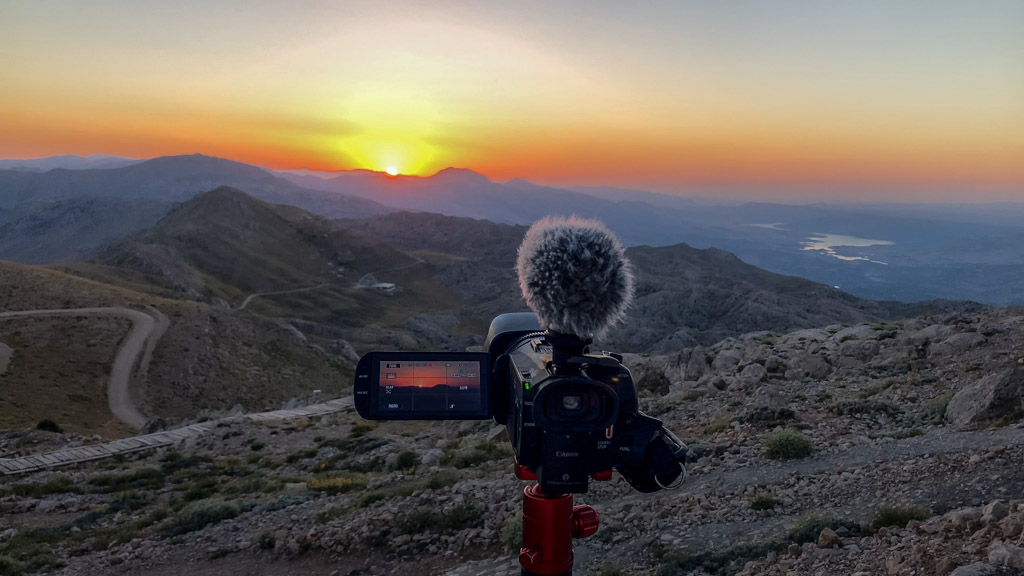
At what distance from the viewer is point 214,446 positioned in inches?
715

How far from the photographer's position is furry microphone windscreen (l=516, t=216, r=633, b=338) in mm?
2617

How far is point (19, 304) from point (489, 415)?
52.7 m

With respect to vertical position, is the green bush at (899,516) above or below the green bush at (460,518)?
above

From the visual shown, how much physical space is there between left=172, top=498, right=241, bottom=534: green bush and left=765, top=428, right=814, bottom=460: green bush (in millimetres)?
9528

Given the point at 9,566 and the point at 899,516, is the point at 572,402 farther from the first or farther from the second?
the point at 9,566

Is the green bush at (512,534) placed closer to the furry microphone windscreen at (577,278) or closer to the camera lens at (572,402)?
the furry microphone windscreen at (577,278)

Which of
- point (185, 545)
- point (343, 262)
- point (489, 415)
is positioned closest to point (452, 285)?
point (343, 262)

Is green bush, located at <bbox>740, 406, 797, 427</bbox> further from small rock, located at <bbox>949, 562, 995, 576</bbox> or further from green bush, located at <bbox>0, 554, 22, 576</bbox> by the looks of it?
green bush, located at <bbox>0, 554, 22, 576</bbox>

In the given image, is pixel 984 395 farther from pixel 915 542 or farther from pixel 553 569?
pixel 553 569

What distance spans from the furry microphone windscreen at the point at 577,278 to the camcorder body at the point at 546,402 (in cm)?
10

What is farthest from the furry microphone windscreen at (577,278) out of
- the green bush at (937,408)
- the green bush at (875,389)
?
the green bush at (875,389)

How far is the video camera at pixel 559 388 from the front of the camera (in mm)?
2381

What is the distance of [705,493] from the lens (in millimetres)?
7652

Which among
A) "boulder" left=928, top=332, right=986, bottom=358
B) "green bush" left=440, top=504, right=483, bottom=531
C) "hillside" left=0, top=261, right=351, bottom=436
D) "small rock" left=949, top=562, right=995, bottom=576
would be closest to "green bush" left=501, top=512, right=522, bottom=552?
"green bush" left=440, top=504, right=483, bottom=531
